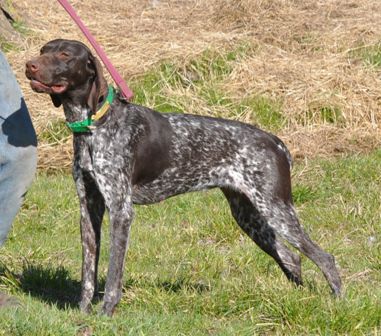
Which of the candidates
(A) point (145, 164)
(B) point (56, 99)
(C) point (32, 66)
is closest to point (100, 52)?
(C) point (32, 66)

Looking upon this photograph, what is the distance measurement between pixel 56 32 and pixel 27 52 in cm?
99

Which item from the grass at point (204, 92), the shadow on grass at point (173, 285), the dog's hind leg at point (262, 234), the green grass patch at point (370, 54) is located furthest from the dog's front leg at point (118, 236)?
the green grass patch at point (370, 54)

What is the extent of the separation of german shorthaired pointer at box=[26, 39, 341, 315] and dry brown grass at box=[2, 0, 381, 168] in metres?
3.79

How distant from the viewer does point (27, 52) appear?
12609 mm

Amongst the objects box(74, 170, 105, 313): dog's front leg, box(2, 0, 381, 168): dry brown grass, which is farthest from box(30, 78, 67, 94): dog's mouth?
box(2, 0, 381, 168): dry brown grass

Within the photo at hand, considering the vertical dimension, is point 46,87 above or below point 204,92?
above

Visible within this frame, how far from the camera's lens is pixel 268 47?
12.7 m

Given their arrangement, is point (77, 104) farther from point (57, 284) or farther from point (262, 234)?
point (262, 234)

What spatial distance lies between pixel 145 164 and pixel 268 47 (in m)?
6.75

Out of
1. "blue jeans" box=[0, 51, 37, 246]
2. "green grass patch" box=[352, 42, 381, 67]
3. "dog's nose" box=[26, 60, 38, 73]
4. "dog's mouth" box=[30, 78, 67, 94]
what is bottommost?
"green grass patch" box=[352, 42, 381, 67]

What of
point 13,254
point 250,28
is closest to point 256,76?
point 250,28

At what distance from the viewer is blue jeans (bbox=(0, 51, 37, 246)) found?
19.4 ft

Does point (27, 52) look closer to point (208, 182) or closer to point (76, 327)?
point (208, 182)

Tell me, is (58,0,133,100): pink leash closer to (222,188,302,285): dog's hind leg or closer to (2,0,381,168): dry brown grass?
(222,188,302,285): dog's hind leg
